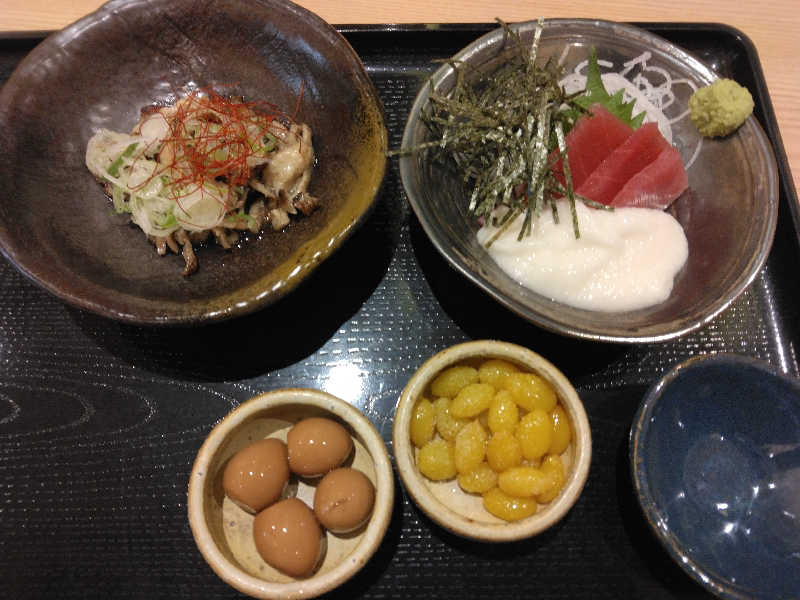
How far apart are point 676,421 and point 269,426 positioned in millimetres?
1151

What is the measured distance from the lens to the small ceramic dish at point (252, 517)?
46.0 inches

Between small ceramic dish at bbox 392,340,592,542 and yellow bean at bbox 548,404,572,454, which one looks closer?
small ceramic dish at bbox 392,340,592,542

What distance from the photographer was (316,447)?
51.1 inches

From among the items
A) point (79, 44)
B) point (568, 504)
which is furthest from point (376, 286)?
point (79, 44)

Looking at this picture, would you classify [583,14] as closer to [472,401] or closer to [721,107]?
[721,107]

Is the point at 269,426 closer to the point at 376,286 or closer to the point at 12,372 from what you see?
the point at 376,286

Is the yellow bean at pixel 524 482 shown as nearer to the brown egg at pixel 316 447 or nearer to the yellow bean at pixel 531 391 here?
the yellow bean at pixel 531 391

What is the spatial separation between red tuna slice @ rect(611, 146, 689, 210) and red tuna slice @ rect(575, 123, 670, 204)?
2 centimetres

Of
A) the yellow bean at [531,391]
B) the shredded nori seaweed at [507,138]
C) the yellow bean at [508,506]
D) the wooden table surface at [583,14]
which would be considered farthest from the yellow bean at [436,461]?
the wooden table surface at [583,14]

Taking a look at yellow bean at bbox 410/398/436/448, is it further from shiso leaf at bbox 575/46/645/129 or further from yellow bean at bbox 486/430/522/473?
shiso leaf at bbox 575/46/645/129

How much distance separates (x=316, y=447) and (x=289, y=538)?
0.21 m

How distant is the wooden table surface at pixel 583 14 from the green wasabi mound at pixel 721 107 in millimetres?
642

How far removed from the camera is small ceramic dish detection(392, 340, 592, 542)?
1.21 m

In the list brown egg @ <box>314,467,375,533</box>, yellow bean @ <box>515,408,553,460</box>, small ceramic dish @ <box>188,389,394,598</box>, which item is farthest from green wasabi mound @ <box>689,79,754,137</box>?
brown egg @ <box>314,467,375,533</box>
